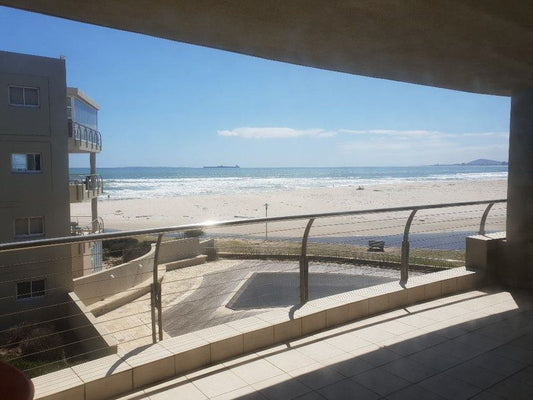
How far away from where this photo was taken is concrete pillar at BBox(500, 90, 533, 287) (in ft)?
15.6

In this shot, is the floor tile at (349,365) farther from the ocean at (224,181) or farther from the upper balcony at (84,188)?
the ocean at (224,181)

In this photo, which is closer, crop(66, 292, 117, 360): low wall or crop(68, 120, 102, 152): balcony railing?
crop(66, 292, 117, 360): low wall

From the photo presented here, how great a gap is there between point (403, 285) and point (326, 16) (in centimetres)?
296

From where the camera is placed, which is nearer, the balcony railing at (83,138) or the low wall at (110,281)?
the low wall at (110,281)

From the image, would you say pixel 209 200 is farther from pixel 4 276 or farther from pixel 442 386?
pixel 442 386

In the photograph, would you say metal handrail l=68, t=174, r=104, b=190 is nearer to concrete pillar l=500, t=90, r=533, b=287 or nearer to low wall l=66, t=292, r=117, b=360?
low wall l=66, t=292, r=117, b=360

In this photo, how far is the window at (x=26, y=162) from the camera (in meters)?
14.0

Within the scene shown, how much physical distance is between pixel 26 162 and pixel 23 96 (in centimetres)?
217

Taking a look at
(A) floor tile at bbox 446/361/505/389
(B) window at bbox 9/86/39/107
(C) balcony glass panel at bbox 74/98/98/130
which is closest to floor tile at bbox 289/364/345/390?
(A) floor tile at bbox 446/361/505/389

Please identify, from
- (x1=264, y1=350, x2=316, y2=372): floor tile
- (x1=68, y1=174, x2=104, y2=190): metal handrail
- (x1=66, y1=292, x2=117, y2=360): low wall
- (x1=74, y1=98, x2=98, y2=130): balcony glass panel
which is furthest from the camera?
(x1=74, y1=98, x2=98, y2=130): balcony glass panel

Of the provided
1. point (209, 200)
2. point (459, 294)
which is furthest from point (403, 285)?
point (209, 200)

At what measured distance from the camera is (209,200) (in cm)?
4697

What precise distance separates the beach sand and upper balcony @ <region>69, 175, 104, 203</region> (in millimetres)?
11689

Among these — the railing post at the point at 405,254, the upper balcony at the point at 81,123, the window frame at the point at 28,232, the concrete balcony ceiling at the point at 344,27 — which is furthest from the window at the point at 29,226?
the concrete balcony ceiling at the point at 344,27
